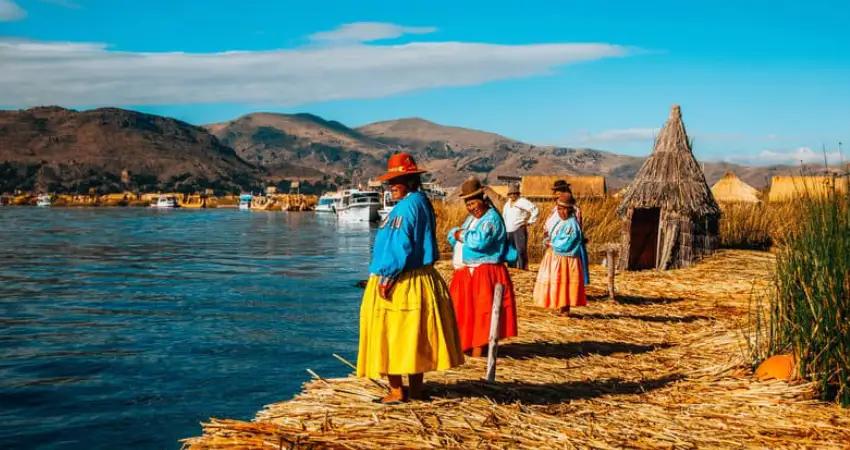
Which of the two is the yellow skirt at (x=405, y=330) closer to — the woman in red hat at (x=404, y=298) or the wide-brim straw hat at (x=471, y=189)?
the woman in red hat at (x=404, y=298)

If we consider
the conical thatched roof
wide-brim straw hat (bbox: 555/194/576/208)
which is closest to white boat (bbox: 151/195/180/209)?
the conical thatched roof

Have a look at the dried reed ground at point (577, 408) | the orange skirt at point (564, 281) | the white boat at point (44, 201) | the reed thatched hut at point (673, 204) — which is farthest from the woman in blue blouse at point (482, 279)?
the white boat at point (44, 201)

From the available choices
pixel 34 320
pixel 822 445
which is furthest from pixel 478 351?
pixel 34 320

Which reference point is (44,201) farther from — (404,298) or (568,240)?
(404,298)

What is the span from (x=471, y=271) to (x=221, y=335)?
7560mm

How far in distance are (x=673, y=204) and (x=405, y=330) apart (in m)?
13.6

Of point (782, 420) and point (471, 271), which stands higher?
point (471, 271)

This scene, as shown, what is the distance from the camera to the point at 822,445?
5137 mm

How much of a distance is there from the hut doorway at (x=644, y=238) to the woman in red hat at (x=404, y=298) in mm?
13809

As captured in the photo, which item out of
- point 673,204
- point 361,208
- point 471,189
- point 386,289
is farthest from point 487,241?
point 361,208

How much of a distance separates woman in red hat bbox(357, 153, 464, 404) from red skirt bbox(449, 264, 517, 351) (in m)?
2.21

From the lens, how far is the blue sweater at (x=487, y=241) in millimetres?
7973

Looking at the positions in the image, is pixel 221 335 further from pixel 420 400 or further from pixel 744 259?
pixel 744 259

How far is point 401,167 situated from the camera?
5789 millimetres
